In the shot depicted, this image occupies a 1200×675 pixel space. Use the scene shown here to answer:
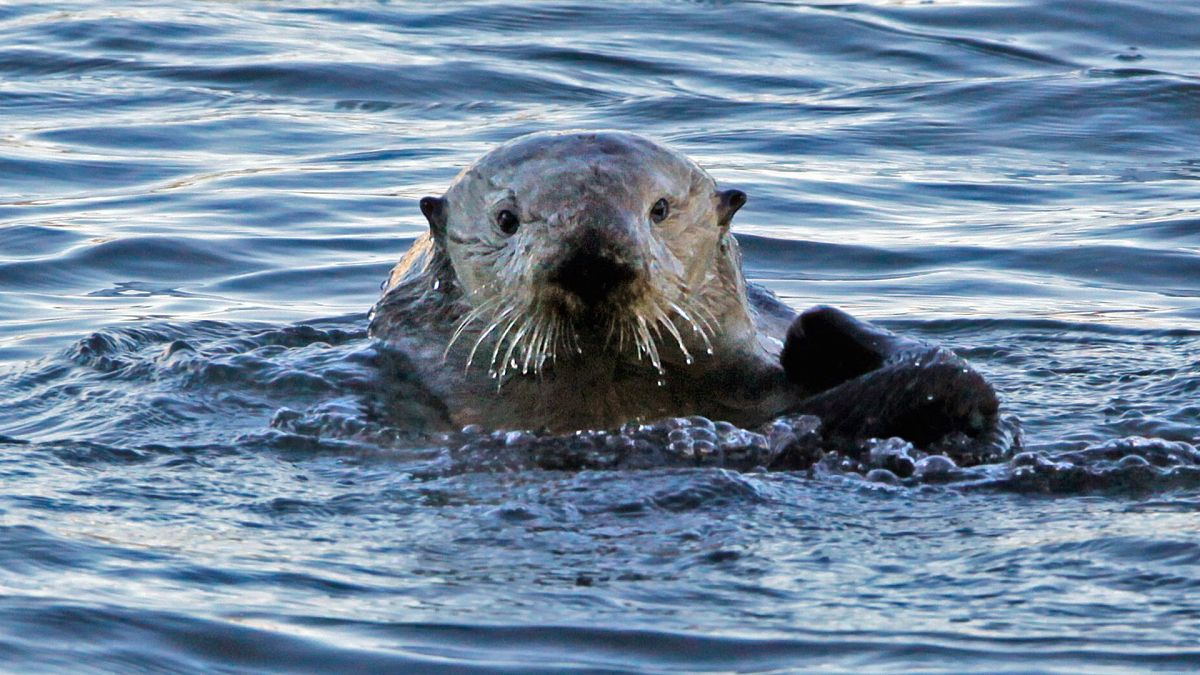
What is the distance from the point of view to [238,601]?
389 centimetres

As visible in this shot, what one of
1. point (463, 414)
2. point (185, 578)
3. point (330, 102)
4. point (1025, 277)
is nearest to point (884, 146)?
point (1025, 277)

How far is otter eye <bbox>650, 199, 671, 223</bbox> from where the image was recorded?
487 centimetres

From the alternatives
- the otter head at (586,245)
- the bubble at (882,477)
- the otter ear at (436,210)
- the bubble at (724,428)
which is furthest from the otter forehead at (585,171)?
the bubble at (882,477)

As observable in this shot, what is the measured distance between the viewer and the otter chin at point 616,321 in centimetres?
468

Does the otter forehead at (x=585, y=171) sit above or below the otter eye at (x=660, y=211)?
above

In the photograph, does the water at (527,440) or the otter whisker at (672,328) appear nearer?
the water at (527,440)

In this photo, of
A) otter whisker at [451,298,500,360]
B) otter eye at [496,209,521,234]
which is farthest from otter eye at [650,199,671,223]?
otter whisker at [451,298,500,360]

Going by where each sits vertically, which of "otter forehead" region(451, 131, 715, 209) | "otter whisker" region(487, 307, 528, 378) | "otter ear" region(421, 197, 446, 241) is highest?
"otter forehead" region(451, 131, 715, 209)

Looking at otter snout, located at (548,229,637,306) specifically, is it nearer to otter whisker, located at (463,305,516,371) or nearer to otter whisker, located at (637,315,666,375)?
otter whisker, located at (637,315,666,375)

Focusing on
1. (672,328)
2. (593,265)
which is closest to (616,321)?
(672,328)

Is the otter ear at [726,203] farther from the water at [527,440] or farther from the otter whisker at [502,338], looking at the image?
the water at [527,440]

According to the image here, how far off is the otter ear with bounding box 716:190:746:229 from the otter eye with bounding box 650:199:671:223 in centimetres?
31

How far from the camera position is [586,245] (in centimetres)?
453

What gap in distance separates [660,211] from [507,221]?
38 centimetres
